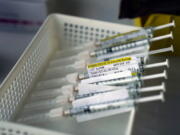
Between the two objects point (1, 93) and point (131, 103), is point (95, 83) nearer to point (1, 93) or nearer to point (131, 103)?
point (131, 103)

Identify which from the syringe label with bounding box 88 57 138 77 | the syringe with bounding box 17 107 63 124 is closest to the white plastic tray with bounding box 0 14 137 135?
the syringe with bounding box 17 107 63 124

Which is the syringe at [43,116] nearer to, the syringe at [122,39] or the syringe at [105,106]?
the syringe at [105,106]

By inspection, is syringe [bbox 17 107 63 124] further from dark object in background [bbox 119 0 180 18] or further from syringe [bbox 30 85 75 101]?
dark object in background [bbox 119 0 180 18]

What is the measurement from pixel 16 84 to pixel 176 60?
1.73 ft

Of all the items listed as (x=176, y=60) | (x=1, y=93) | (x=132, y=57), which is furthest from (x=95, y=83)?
(x=176, y=60)

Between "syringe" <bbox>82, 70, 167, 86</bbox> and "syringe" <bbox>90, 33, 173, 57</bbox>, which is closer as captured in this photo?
"syringe" <bbox>82, 70, 167, 86</bbox>

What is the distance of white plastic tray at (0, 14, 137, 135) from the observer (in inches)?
28.7

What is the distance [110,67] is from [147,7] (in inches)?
15.6

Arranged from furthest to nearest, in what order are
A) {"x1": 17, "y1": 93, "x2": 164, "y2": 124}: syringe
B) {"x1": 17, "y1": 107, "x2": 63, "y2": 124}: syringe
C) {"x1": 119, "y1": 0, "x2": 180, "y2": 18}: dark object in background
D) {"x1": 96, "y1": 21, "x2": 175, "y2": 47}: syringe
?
{"x1": 119, "y1": 0, "x2": 180, "y2": 18}: dark object in background < {"x1": 96, "y1": 21, "x2": 175, "y2": 47}: syringe < {"x1": 17, "y1": 107, "x2": 63, "y2": 124}: syringe < {"x1": 17, "y1": 93, "x2": 164, "y2": 124}: syringe

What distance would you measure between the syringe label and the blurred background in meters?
0.12

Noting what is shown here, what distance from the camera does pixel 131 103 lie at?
621 millimetres

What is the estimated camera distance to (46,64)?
0.97 meters

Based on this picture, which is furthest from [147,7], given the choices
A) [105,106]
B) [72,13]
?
[72,13]

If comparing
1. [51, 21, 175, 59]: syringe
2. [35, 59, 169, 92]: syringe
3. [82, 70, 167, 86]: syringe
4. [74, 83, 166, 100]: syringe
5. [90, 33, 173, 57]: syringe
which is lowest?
[74, 83, 166, 100]: syringe
